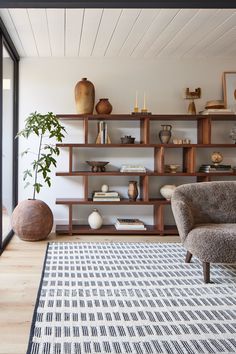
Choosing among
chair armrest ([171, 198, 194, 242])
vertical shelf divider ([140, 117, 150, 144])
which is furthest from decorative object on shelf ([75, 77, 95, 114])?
chair armrest ([171, 198, 194, 242])

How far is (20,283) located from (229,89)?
11.4ft

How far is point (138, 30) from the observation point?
11.5 feet

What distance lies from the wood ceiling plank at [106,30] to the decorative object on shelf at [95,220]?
1.98 meters

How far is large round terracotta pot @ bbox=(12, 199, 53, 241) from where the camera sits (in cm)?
374

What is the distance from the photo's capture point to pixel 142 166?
4449mm

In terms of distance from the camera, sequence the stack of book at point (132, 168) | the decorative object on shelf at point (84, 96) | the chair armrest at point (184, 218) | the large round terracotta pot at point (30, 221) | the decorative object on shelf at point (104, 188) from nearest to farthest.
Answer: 1. the chair armrest at point (184, 218)
2. the large round terracotta pot at point (30, 221)
3. the decorative object on shelf at point (84, 96)
4. the stack of book at point (132, 168)
5. the decorative object on shelf at point (104, 188)

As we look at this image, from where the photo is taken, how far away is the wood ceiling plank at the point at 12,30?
10.1 ft

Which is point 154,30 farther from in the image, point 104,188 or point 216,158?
point 104,188

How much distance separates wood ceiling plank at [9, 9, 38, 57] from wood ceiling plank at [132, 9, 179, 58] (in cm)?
120

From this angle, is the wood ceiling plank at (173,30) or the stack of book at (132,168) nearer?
the wood ceiling plank at (173,30)

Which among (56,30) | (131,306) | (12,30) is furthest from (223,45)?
(131,306)

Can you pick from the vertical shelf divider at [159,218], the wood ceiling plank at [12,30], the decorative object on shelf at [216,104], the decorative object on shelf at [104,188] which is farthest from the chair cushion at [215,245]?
the wood ceiling plank at [12,30]

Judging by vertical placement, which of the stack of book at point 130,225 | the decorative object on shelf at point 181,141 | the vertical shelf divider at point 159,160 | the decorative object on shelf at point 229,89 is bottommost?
the stack of book at point 130,225

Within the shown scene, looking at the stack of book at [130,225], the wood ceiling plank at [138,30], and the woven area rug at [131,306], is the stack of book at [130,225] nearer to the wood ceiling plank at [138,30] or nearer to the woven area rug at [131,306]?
the woven area rug at [131,306]
